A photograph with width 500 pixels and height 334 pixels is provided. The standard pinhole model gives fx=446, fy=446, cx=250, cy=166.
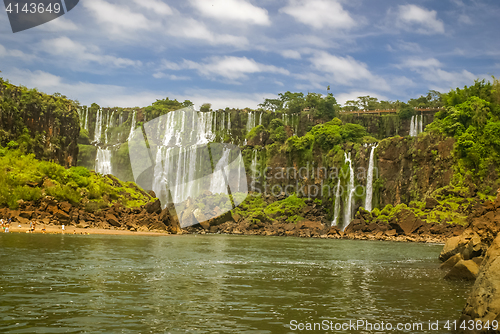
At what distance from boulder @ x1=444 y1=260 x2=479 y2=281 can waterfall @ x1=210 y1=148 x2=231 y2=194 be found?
67.8 meters

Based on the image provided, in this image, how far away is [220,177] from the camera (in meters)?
87.2

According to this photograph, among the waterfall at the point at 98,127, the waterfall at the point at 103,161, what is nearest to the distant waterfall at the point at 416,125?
the waterfall at the point at 103,161

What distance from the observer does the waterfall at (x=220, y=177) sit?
85.4 metres

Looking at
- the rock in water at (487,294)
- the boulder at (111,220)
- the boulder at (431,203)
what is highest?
the boulder at (431,203)

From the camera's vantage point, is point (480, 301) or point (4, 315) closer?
point (480, 301)

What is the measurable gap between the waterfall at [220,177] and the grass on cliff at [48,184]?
23.7m

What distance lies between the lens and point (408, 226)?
180 ft

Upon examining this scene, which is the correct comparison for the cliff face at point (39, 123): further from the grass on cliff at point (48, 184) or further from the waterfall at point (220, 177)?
the waterfall at point (220, 177)

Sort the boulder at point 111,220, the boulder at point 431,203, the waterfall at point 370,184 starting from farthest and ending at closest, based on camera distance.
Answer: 1. the waterfall at point 370,184
2. the boulder at point 431,203
3. the boulder at point 111,220

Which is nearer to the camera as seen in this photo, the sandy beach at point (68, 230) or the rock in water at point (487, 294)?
the rock in water at point (487, 294)

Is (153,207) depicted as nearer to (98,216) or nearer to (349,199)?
(98,216)

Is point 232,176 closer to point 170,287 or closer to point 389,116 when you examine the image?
point 389,116

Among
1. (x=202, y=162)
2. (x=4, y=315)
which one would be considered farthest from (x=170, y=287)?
(x=202, y=162)

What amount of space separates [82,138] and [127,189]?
3868cm
